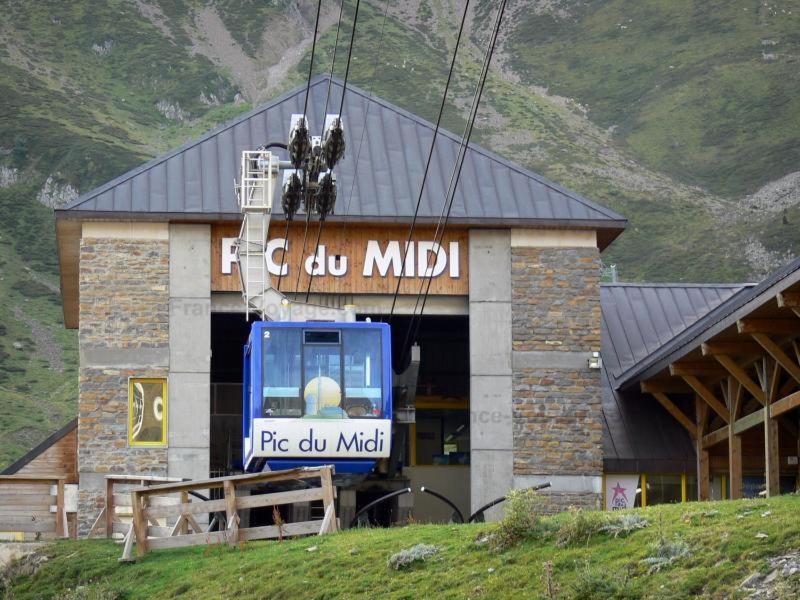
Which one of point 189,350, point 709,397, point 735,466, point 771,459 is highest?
point 189,350

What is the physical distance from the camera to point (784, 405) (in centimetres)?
2847

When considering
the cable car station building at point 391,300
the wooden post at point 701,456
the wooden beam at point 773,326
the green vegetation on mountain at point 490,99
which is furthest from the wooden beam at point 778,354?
the green vegetation on mountain at point 490,99

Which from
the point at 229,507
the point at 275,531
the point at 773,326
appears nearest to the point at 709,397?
the point at 773,326

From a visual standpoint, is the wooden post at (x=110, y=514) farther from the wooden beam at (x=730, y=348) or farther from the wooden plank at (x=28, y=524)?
the wooden beam at (x=730, y=348)

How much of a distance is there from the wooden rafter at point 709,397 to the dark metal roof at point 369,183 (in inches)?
166

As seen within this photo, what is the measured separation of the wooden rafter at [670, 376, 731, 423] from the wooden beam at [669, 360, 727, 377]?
0.14 metres

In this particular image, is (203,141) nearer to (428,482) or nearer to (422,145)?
(422,145)

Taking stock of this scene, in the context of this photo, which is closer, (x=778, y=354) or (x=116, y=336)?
(x=778, y=354)

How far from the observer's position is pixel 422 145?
38125mm

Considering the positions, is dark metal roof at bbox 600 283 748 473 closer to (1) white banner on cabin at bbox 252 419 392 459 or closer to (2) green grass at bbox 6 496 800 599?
(1) white banner on cabin at bbox 252 419 392 459

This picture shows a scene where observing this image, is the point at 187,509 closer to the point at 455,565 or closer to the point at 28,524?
the point at 28,524

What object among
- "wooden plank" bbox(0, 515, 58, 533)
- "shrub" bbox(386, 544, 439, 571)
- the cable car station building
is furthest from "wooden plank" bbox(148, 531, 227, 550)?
the cable car station building

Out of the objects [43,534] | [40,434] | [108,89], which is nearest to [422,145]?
[43,534]

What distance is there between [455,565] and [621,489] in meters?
17.8
